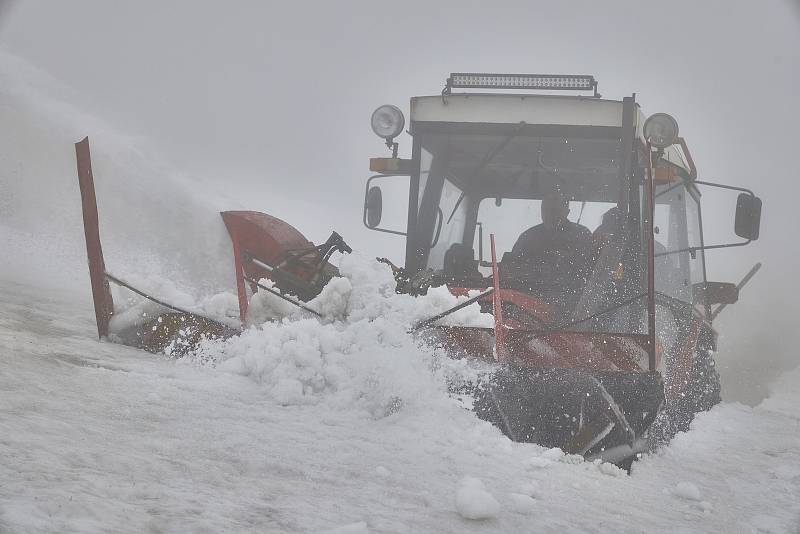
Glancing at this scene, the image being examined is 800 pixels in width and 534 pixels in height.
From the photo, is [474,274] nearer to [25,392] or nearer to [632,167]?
[632,167]

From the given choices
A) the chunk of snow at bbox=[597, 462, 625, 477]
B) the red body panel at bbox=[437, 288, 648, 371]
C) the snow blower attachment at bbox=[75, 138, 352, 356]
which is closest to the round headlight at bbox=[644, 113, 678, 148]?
the red body panel at bbox=[437, 288, 648, 371]

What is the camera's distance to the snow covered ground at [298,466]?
1.92 meters

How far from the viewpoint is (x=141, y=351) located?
443 cm

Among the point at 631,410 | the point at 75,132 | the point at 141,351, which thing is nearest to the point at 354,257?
the point at 141,351

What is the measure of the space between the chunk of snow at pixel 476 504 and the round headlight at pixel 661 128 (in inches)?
117

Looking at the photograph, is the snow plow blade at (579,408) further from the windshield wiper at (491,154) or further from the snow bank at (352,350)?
the windshield wiper at (491,154)

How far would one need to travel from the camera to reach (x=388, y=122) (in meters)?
5.18

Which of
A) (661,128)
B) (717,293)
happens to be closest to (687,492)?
(661,128)

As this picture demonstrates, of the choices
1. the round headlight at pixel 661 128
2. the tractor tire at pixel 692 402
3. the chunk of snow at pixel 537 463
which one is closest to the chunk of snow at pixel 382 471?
the chunk of snow at pixel 537 463

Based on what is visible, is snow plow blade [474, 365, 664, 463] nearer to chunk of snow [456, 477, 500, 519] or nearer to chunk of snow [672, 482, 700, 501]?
chunk of snow [672, 482, 700, 501]

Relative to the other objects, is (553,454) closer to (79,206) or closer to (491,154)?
(491,154)

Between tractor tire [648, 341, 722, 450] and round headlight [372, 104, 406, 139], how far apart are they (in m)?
2.50

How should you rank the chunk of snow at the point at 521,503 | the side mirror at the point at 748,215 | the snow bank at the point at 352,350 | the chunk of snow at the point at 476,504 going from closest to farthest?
the chunk of snow at the point at 476,504
the chunk of snow at the point at 521,503
the snow bank at the point at 352,350
the side mirror at the point at 748,215

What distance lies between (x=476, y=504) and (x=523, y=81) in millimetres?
3421
